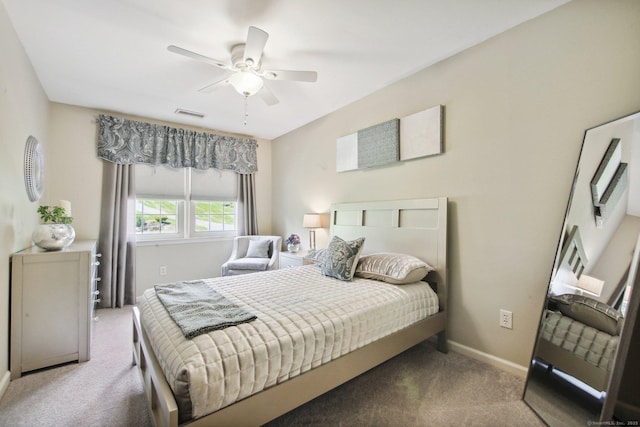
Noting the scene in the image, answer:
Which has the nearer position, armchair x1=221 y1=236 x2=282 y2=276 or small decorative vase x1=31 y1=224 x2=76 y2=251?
small decorative vase x1=31 y1=224 x2=76 y2=251

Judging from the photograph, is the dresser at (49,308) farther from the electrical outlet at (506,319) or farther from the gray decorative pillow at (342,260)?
the electrical outlet at (506,319)

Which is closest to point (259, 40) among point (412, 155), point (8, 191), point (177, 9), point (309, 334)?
point (177, 9)

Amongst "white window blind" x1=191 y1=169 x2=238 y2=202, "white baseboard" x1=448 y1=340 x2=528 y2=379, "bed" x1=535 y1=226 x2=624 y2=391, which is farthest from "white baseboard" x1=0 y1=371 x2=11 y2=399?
"bed" x1=535 y1=226 x2=624 y2=391

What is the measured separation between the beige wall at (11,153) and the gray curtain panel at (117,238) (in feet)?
3.33

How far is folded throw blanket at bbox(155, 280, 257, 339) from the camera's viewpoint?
140 cm

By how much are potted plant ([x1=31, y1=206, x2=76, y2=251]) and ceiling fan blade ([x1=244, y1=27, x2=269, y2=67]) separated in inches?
78.6

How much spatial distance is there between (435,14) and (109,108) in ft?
12.5

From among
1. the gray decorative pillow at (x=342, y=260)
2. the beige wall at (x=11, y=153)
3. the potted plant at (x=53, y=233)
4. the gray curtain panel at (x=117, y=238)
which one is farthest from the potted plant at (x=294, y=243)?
the beige wall at (x=11, y=153)

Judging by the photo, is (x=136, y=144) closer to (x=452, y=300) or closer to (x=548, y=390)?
(x=452, y=300)

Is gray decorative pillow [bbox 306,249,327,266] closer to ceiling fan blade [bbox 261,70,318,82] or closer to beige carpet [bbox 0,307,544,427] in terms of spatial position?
beige carpet [bbox 0,307,544,427]

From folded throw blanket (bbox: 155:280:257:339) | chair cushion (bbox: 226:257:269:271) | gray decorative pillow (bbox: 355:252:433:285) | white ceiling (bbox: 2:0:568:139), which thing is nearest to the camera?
folded throw blanket (bbox: 155:280:257:339)

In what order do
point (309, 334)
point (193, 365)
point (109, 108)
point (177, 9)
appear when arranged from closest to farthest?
point (193, 365), point (309, 334), point (177, 9), point (109, 108)

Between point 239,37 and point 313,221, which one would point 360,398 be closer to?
point 313,221

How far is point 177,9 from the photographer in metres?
1.80
